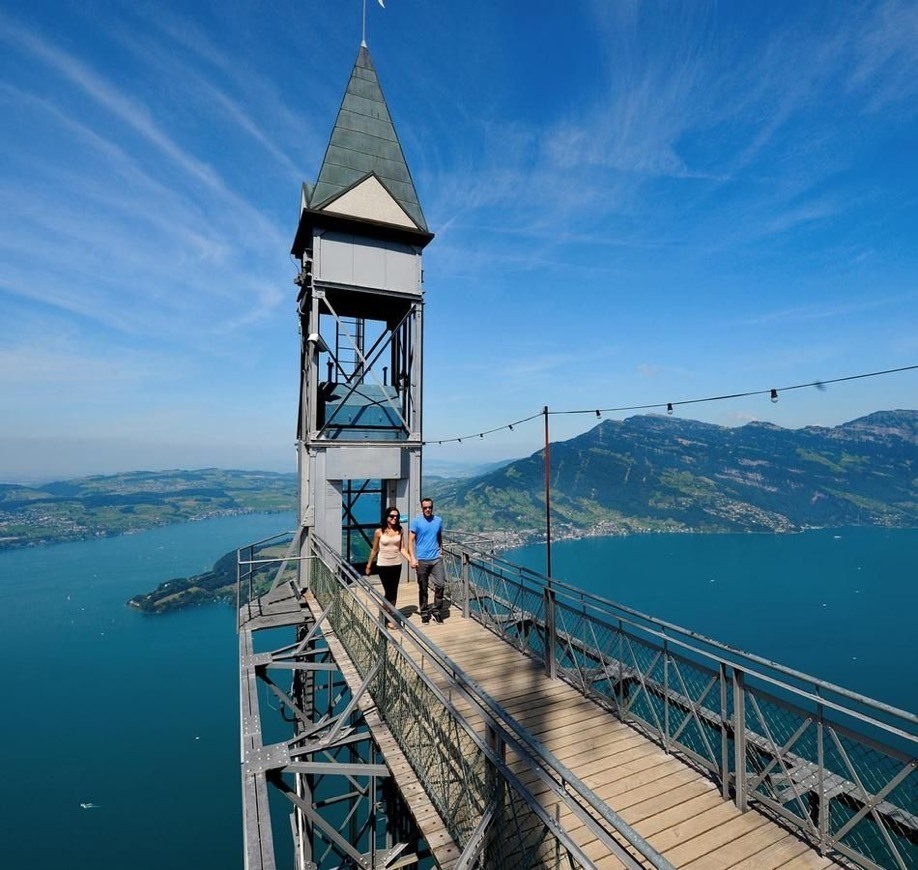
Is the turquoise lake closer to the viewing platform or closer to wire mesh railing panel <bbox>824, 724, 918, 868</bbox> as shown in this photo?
the viewing platform

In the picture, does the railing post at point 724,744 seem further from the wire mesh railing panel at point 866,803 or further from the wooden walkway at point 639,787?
the wire mesh railing panel at point 866,803

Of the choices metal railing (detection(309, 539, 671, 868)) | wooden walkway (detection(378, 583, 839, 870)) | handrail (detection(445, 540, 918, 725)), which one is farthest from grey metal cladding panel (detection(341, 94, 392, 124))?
wooden walkway (detection(378, 583, 839, 870))

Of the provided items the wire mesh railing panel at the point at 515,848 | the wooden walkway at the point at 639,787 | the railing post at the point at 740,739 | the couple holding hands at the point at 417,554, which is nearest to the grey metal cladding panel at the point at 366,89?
the couple holding hands at the point at 417,554

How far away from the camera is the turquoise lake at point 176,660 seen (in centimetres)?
5531

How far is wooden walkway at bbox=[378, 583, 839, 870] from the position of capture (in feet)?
13.2

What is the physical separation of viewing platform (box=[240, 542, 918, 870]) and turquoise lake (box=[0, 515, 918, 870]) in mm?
64969

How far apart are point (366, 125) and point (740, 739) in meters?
16.3

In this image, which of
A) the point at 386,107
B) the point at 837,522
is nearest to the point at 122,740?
the point at 386,107

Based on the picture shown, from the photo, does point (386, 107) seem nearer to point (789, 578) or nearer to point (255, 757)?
point (255, 757)

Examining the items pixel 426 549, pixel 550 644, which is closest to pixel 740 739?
pixel 550 644

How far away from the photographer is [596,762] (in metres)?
5.18

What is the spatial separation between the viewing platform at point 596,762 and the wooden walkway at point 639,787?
0.05 ft

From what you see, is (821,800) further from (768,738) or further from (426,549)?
(426,549)

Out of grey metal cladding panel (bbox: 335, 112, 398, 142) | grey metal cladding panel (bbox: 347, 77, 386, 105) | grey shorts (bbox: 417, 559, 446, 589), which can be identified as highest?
grey metal cladding panel (bbox: 347, 77, 386, 105)
